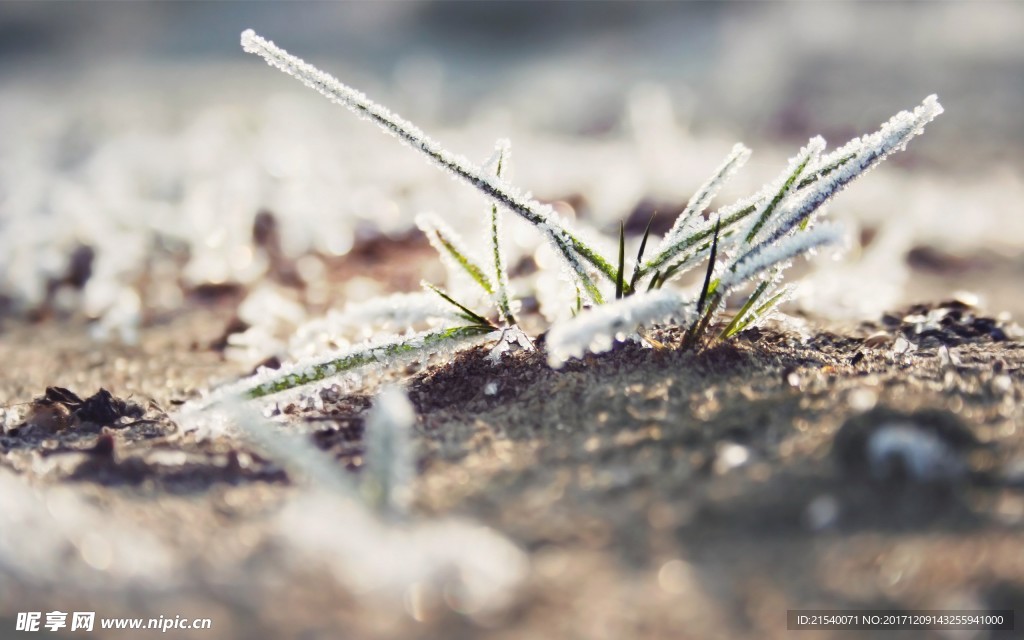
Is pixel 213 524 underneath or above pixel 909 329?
underneath

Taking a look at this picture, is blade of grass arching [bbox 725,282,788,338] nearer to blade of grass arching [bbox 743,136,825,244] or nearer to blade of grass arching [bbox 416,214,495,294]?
blade of grass arching [bbox 743,136,825,244]

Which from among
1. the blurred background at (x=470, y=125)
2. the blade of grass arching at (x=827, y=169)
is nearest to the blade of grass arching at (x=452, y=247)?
the blade of grass arching at (x=827, y=169)

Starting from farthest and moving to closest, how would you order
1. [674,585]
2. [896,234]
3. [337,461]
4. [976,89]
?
[976,89], [896,234], [337,461], [674,585]

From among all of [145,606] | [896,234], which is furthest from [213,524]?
[896,234]

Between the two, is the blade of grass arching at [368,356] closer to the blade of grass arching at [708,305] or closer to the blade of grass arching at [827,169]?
the blade of grass arching at [708,305]

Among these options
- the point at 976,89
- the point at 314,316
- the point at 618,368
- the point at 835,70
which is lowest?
the point at 618,368

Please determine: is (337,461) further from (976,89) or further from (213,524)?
(976,89)
